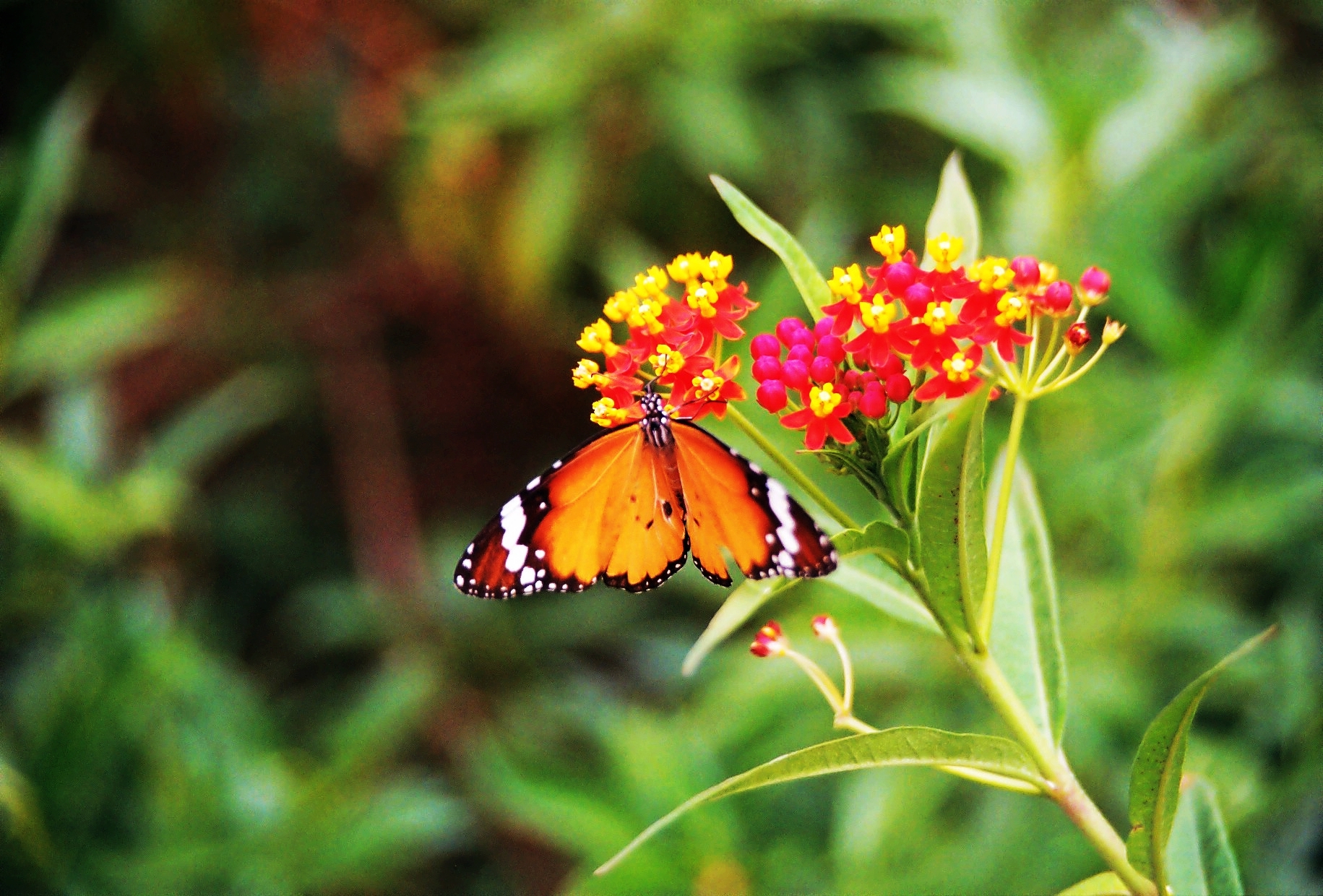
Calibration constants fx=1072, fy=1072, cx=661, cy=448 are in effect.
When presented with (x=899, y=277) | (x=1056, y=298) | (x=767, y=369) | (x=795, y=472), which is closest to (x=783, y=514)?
(x=795, y=472)

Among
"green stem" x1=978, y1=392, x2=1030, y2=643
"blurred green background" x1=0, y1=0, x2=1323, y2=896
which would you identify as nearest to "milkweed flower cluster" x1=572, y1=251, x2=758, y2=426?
"green stem" x1=978, y1=392, x2=1030, y2=643

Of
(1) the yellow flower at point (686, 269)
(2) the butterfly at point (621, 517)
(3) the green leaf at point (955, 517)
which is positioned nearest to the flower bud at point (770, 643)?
(2) the butterfly at point (621, 517)

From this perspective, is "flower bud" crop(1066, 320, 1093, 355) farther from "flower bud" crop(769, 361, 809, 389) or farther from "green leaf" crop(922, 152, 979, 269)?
"flower bud" crop(769, 361, 809, 389)

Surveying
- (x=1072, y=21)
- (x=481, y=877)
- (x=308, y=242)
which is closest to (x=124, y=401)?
(x=308, y=242)

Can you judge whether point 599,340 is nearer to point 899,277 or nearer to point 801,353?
point 801,353

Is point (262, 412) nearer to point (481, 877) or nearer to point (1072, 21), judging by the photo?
point (481, 877)

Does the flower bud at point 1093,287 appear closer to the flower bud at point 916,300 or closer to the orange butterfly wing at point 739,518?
the flower bud at point 916,300
